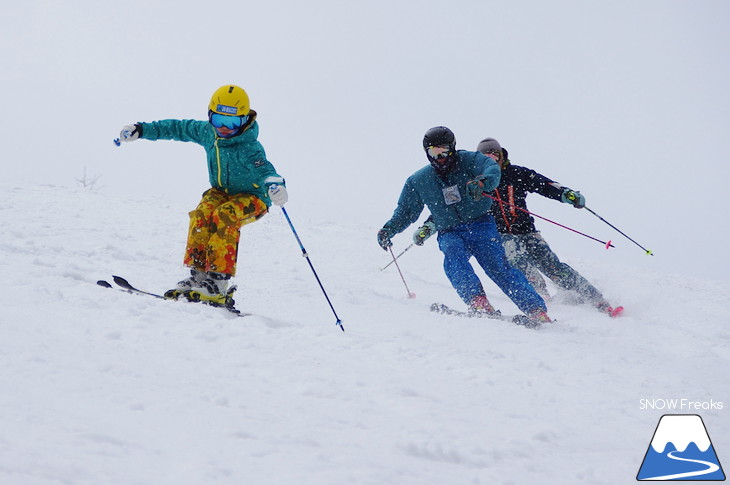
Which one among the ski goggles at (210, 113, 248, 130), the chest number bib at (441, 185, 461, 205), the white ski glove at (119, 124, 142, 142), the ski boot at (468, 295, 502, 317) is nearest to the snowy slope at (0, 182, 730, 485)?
the ski boot at (468, 295, 502, 317)

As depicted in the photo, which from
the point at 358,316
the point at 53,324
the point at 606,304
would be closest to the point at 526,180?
the point at 606,304

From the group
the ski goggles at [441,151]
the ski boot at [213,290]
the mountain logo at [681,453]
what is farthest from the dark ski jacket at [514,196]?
the mountain logo at [681,453]

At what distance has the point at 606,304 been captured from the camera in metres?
6.80

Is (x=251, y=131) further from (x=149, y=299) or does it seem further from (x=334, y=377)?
(x=334, y=377)

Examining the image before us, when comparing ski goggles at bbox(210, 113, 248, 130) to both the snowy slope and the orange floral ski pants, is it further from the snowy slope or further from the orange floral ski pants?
the snowy slope

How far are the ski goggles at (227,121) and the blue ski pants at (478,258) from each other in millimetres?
2382

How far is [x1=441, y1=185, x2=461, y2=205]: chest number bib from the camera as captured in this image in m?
5.56

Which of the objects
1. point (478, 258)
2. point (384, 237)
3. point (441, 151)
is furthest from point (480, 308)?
point (441, 151)

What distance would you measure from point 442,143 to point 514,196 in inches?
90.6

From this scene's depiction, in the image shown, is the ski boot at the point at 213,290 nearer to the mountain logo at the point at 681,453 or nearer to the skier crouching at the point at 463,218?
the skier crouching at the point at 463,218

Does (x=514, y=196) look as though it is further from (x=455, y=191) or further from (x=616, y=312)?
(x=455, y=191)

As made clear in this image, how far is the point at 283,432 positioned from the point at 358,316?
258 centimetres

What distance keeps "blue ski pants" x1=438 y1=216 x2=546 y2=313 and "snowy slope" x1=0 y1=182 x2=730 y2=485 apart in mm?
651

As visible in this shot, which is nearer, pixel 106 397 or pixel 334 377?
pixel 106 397
